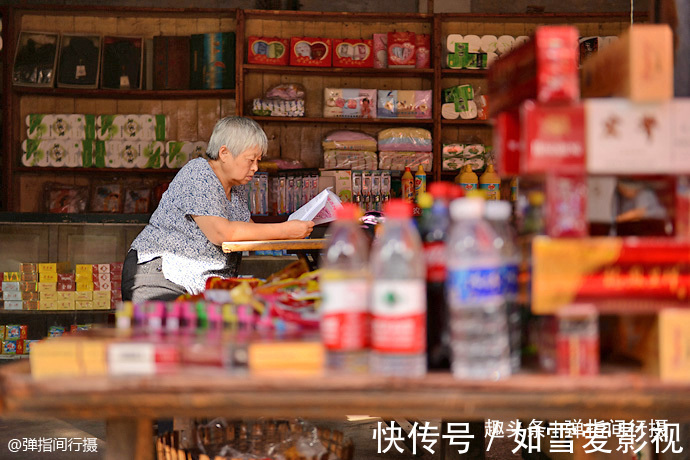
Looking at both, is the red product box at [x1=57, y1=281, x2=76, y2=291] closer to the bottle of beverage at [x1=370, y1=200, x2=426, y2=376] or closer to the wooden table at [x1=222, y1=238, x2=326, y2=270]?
the wooden table at [x1=222, y1=238, x2=326, y2=270]

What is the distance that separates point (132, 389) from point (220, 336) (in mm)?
187

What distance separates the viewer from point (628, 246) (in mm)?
1184

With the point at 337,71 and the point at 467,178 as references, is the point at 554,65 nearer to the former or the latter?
the point at 467,178

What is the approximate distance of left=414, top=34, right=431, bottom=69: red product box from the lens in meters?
5.32

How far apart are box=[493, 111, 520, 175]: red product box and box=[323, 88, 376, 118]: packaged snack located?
4.05 meters

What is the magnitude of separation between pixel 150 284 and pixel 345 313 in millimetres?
1710

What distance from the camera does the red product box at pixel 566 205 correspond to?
1198 millimetres

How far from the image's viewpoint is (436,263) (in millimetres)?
1266

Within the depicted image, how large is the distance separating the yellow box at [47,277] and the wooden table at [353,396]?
350 centimetres

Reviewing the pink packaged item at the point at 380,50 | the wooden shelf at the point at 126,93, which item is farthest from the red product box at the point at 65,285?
the pink packaged item at the point at 380,50

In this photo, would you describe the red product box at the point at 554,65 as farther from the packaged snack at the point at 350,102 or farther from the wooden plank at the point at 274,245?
the packaged snack at the point at 350,102

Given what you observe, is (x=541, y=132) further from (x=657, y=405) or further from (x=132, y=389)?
(x=132, y=389)

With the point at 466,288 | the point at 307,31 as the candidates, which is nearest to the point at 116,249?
the point at 307,31

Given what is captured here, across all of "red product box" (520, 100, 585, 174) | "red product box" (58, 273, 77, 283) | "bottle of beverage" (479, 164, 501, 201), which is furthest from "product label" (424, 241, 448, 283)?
"bottle of beverage" (479, 164, 501, 201)
